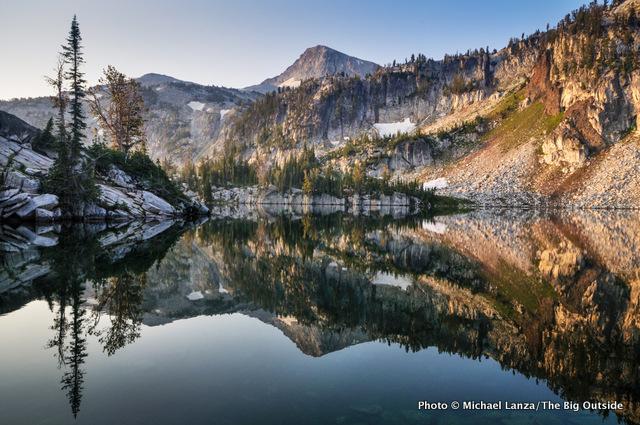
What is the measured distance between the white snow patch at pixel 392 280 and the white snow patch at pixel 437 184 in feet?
540

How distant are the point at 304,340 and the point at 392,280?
10.4 meters

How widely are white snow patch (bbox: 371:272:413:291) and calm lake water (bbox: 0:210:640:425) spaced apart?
0.38 feet

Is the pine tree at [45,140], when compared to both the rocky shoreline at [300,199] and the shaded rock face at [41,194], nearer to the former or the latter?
the shaded rock face at [41,194]

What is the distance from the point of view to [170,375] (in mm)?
9438

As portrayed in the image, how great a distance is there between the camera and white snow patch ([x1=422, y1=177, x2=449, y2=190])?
7245 inches

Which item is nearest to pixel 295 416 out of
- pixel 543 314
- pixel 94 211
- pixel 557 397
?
pixel 557 397

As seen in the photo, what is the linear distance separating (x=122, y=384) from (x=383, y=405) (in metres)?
5.52

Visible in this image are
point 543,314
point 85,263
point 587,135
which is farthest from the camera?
point 587,135

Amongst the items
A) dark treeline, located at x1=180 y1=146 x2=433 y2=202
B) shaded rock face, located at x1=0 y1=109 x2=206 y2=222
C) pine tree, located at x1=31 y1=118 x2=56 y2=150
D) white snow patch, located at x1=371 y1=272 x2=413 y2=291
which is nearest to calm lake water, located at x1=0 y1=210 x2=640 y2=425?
white snow patch, located at x1=371 y1=272 x2=413 y2=291

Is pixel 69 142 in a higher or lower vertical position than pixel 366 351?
higher

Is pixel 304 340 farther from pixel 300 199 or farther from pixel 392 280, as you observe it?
pixel 300 199

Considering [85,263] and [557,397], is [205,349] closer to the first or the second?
[557,397]

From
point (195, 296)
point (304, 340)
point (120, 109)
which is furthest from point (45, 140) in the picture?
point (304, 340)

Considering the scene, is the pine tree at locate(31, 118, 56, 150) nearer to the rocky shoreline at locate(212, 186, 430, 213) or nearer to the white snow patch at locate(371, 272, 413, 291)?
the white snow patch at locate(371, 272, 413, 291)
